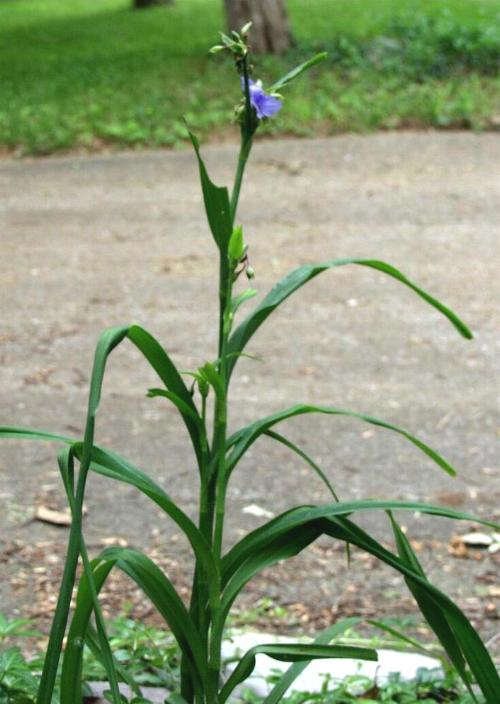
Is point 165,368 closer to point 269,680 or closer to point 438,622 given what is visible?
point 438,622

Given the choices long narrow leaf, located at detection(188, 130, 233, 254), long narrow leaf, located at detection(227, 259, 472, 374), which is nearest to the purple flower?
long narrow leaf, located at detection(188, 130, 233, 254)

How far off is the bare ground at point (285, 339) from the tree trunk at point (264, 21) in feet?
9.88

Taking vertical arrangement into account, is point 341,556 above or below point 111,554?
below

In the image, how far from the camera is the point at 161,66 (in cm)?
1252

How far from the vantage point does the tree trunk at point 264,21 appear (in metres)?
11.9

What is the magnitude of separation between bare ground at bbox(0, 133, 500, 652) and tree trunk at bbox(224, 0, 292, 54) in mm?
3011

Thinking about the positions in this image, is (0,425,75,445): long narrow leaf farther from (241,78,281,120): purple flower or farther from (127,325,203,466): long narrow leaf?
(241,78,281,120): purple flower

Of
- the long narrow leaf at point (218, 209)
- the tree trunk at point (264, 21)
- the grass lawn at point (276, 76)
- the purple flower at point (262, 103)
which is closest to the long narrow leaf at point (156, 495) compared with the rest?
the long narrow leaf at point (218, 209)

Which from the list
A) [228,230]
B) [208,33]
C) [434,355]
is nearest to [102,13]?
A: [208,33]

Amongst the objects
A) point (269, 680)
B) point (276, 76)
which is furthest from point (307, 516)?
point (276, 76)

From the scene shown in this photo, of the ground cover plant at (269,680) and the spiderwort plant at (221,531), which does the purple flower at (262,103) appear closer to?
the spiderwort plant at (221,531)

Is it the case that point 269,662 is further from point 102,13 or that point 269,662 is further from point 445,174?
point 102,13

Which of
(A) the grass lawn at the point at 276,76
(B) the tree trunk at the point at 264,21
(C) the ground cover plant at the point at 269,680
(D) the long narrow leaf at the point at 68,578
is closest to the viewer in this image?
(D) the long narrow leaf at the point at 68,578

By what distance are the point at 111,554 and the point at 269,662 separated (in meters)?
0.99
